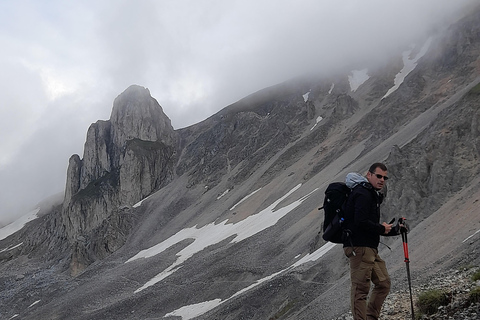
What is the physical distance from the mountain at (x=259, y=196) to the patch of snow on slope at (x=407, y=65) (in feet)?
1.51

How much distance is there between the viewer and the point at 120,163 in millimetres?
121812

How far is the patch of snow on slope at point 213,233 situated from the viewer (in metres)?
50.4

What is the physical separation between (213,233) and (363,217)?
176 ft

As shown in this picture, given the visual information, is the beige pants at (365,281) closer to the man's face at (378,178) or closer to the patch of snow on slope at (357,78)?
the man's face at (378,178)

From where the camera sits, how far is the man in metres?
7.87

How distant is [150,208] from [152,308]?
50791mm

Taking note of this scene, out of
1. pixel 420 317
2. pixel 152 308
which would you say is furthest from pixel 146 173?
pixel 420 317

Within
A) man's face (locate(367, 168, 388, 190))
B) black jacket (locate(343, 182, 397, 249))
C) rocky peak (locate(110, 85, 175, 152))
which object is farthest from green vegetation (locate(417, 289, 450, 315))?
rocky peak (locate(110, 85, 175, 152))

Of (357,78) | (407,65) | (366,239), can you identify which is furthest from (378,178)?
(357,78)

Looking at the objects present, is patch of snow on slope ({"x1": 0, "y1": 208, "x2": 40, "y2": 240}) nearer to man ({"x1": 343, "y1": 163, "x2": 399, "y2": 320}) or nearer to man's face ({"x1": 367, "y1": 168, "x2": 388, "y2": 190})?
man ({"x1": 343, "y1": 163, "x2": 399, "y2": 320})

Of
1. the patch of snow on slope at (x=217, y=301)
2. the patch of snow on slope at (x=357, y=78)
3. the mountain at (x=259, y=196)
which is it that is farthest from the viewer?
the patch of snow on slope at (x=357, y=78)

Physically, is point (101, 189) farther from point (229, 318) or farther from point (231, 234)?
point (229, 318)

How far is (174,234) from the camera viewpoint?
7150 centimetres

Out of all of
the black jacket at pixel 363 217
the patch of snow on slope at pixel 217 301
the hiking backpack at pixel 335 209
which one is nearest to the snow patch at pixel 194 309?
the patch of snow on slope at pixel 217 301
